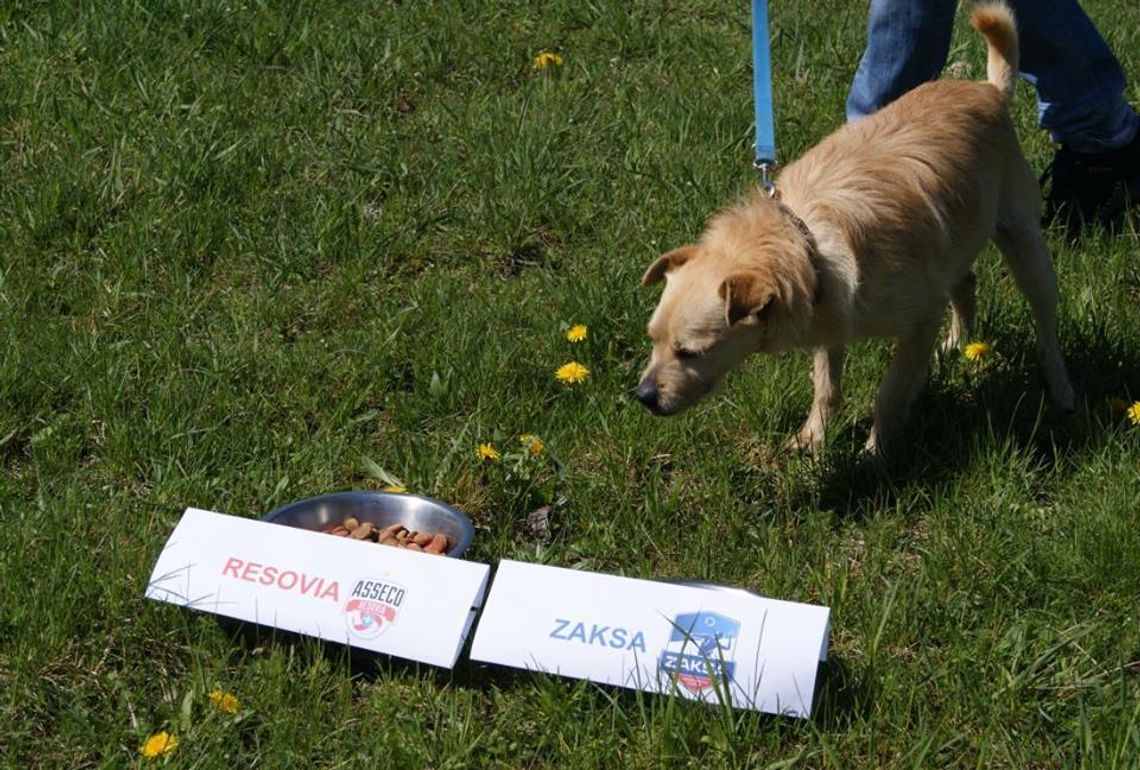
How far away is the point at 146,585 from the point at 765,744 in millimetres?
1534

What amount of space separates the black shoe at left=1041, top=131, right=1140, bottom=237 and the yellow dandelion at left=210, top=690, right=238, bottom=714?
11.6 feet

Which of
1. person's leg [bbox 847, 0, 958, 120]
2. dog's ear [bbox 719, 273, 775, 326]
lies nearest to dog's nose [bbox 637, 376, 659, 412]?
dog's ear [bbox 719, 273, 775, 326]

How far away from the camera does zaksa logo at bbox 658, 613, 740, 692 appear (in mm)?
2992

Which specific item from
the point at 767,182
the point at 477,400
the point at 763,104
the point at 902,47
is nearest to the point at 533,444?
the point at 477,400

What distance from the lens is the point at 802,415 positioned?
4387 mm

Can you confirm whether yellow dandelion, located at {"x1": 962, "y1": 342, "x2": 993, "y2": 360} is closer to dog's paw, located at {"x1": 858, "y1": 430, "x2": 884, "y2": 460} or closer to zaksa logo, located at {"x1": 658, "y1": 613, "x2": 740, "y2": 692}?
dog's paw, located at {"x1": 858, "y1": 430, "x2": 884, "y2": 460}

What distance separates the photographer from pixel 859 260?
12.8 feet

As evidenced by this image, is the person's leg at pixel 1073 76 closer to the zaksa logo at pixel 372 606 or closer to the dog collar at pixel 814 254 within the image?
the dog collar at pixel 814 254

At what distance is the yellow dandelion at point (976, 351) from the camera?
179 inches

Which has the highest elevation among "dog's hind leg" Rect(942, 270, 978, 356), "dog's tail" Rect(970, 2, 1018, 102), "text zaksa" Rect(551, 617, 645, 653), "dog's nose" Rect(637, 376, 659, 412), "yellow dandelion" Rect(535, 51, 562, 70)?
"dog's tail" Rect(970, 2, 1018, 102)

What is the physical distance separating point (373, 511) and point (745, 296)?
1138mm

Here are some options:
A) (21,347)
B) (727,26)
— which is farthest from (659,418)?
(727,26)

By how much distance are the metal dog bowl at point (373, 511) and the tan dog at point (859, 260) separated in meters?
0.67

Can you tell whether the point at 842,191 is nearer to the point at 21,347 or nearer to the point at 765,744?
the point at 765,744
